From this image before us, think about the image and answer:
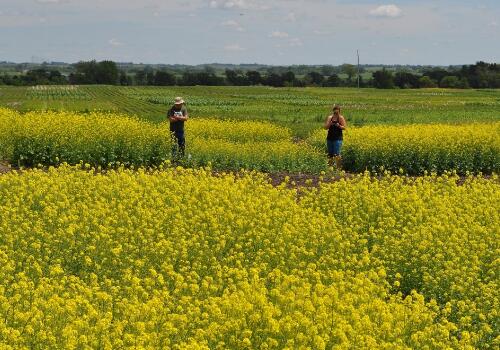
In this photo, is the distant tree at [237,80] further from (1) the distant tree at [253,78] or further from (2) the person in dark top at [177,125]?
(2) the person in dark top at [177,125]

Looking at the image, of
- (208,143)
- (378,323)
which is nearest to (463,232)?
(378,323)

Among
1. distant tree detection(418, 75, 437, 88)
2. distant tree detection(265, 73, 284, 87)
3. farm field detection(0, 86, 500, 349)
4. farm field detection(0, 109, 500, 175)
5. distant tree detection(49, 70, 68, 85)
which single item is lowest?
farm field detection(0, 86, 500, 349)

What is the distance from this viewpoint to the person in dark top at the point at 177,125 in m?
18.8

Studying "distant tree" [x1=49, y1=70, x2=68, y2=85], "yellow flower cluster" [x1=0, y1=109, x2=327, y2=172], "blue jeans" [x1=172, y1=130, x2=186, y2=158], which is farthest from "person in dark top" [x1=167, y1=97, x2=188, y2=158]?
"distant tree" [x1=49, y1=70, x2=68, y2=85]

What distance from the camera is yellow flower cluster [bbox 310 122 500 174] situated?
20359 millimetres

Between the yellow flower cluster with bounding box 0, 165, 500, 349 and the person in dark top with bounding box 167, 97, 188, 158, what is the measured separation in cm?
524

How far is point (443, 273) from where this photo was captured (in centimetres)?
860

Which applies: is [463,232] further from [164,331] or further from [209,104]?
[209,104]

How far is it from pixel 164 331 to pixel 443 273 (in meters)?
4.02

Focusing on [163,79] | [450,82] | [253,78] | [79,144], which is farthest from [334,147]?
→ [163,79]

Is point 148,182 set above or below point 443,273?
above

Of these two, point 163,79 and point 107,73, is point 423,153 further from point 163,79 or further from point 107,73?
point 107,73

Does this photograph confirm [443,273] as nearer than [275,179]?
Yes

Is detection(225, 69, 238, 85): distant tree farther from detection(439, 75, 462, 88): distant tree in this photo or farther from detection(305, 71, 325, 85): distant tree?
detection(439, 75, 462, 88): distant tree
